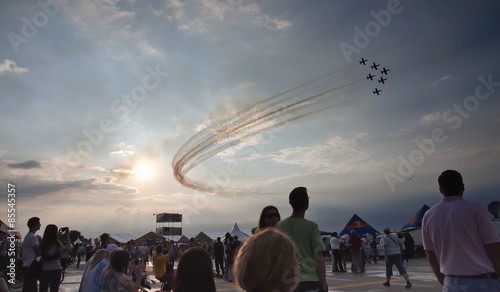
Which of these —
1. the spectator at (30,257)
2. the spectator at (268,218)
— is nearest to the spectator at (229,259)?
the spectator at (30,257)

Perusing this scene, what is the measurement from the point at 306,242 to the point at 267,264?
2.10m

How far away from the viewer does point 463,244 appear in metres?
2.98

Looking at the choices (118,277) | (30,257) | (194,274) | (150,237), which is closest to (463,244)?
(194,274)

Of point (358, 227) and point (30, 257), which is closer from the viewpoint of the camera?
point (30, 257)

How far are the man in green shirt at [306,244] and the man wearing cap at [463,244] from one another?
1.17 metres

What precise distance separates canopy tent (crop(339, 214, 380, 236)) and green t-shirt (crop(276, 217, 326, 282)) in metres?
25.4

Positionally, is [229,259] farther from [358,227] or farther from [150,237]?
[150,237]

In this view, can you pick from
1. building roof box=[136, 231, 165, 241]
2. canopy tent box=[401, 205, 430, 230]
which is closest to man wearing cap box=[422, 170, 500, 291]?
canopy tent box=[401, 205, 430, 230]

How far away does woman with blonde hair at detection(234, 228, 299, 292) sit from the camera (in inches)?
66.2

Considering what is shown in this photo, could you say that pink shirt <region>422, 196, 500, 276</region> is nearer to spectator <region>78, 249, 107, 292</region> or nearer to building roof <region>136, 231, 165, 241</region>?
spectator <region>78, 249, 107, 292</region>

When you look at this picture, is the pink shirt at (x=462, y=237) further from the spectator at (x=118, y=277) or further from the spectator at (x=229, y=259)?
the spectator at (x=229, y=259)

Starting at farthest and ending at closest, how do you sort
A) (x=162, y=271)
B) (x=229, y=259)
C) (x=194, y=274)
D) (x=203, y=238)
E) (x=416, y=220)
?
(x=203, y=238)
(x=416, y=220)
(x=229, y=259)
(x=162, y=271)
(x=194, y=274)

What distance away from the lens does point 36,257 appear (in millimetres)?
6387

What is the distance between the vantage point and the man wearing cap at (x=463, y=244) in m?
2.89
